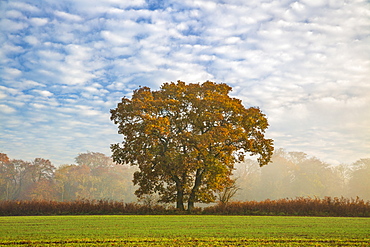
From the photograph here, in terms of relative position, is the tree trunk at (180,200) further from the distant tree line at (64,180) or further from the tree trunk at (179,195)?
the distant tree line at (64,180)

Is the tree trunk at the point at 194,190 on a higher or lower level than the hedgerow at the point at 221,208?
higher

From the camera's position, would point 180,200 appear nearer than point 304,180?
Yes

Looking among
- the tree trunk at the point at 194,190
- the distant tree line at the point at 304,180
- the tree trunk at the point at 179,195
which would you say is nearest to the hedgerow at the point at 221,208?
the tree trunk at the point at 194,190

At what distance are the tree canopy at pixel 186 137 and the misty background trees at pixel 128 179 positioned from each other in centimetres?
3228

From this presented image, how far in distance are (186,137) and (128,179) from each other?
47.7 metres

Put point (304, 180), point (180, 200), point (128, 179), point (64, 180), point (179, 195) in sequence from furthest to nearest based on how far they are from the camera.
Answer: point (128, 179) → point (304, 180) → point (64, 180) → point (179, 195) → point (180, 200)

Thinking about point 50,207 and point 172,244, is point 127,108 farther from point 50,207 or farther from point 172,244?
point 172,244

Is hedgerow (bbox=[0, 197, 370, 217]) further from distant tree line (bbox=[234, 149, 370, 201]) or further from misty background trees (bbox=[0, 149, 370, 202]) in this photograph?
distant tree line (bbox=[234, 149, 370, 201])

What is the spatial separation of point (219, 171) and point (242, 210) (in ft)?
8.83

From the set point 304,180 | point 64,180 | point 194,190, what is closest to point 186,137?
point 194,190

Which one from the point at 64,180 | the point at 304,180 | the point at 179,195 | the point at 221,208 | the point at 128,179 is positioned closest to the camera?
the point at 221,208

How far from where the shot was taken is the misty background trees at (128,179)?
51.2 meters

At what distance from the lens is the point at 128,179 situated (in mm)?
65938

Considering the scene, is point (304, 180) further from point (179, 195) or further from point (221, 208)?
point (221, 208)
